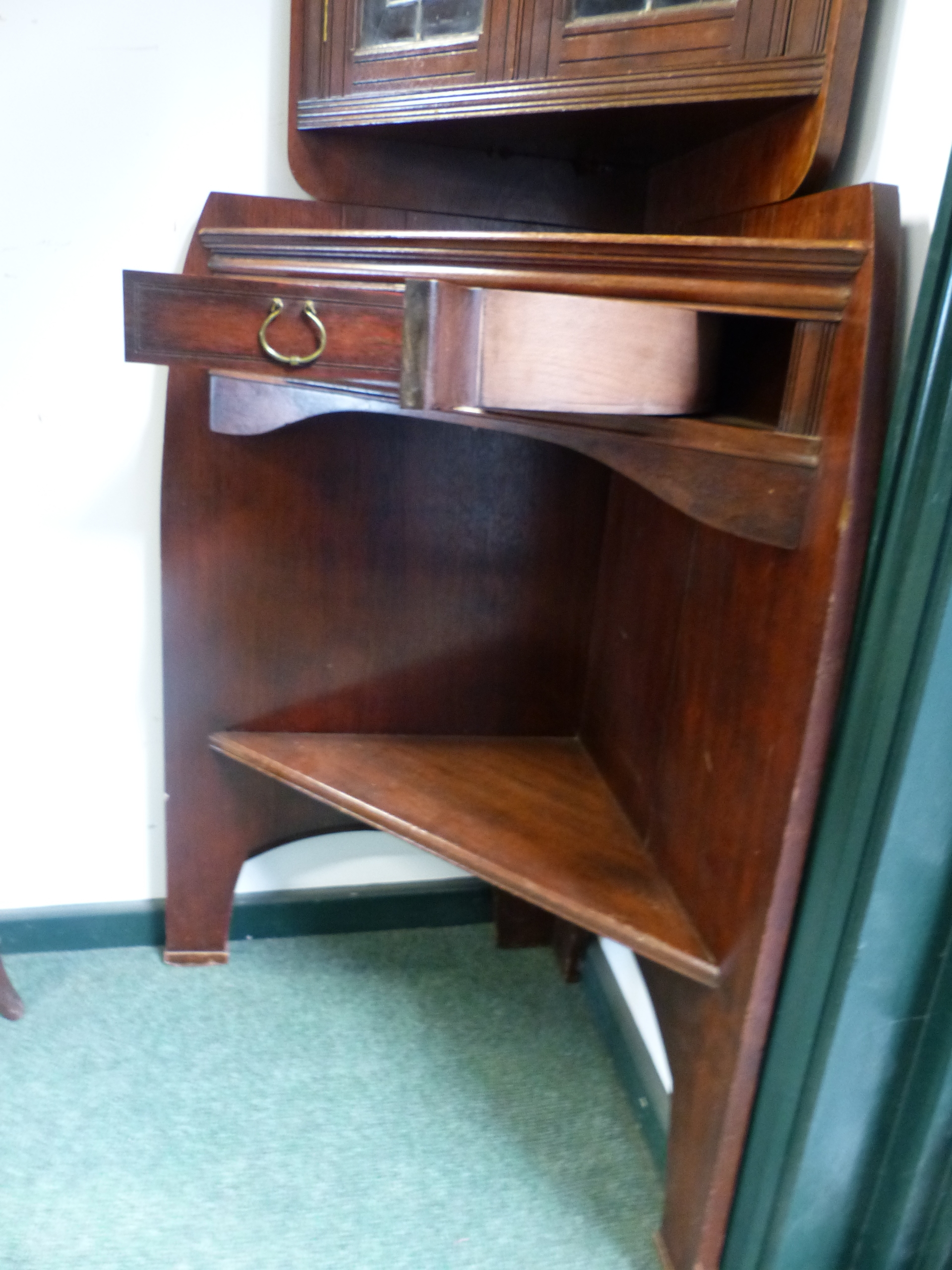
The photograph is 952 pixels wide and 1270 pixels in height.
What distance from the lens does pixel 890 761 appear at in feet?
2.03

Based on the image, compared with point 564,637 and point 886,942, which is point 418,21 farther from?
point 886,942

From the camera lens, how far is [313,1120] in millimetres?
1021

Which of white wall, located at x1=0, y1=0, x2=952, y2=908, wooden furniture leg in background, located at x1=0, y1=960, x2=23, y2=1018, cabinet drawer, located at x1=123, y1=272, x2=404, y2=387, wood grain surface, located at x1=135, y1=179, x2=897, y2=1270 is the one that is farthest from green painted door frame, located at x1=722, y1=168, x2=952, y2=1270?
wooden furniture leg in background, located at x1=0, y1=960, x2=23, y2=1018

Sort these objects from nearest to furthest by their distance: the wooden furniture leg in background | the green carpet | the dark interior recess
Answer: the dark interior recess, the green carpet, the wooden furniture leg in background

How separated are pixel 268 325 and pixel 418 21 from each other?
0.39 m

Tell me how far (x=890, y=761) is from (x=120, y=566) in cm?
91

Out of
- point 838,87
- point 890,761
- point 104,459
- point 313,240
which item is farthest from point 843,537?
point 104,459

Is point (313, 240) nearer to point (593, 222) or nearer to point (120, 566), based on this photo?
point (593, 222)

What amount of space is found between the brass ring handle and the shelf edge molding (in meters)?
0.02

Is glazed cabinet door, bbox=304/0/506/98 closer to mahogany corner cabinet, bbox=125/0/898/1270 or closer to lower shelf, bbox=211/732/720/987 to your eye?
mahogany corner cabinet, bbox=125/0/898/1270

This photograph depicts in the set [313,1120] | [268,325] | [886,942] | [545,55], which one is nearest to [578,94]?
[545,55]

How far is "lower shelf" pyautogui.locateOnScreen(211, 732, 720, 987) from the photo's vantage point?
0.82 m

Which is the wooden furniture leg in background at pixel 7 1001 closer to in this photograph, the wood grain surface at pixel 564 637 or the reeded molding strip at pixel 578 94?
the wood grain surface at pixel 564 637

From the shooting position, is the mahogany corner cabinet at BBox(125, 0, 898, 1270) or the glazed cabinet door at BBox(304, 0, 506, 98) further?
the glazed cabinet door at BBox(304, 0, 506, 98)
